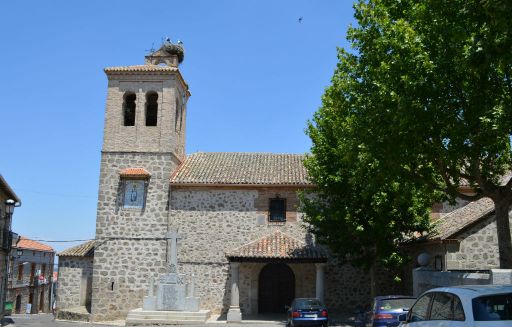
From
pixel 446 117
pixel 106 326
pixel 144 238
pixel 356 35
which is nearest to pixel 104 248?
pixel 144 238

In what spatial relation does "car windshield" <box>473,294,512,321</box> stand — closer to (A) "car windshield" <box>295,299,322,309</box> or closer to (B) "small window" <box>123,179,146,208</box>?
(A) "car windshield" <box>295,299,322,309</box>

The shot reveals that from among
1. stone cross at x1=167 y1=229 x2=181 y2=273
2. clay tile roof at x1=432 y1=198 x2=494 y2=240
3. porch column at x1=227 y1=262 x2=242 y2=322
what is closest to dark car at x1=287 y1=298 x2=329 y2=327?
porch column at x1=227 y1=262 x2=242 y2=322

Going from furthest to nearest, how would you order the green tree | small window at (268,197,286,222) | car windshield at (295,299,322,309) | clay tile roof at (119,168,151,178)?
small window at (268,197,286,222), clay tile roof at (119,168,151,178), car windshield at (295,299,322,309), the green tree

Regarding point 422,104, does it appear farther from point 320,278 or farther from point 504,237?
point 320,278

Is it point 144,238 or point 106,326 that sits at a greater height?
point 144,238

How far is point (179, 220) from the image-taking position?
24688 mm

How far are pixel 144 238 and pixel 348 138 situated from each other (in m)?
13.2

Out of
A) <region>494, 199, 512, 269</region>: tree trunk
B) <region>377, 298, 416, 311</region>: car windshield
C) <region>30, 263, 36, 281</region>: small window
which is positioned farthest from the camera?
<region>30, 263, 36, 281</region>: small window

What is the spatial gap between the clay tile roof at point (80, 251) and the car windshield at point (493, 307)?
77.6 feet

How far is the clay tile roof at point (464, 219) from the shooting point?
17.3 meters

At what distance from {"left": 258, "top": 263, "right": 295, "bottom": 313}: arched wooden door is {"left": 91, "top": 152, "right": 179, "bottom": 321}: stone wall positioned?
491cm

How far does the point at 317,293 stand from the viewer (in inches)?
877

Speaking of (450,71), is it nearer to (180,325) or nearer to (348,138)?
(348,138)

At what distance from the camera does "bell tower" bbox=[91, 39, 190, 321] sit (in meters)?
23.9
